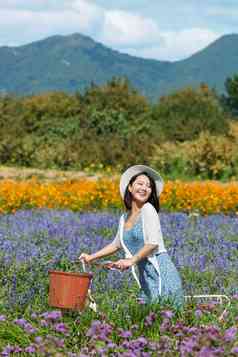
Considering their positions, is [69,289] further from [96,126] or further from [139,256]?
[96,126]

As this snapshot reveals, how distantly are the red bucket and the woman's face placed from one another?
927mm

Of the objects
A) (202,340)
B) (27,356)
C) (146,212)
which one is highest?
(146,212)

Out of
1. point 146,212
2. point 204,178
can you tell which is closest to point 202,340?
point 146,212

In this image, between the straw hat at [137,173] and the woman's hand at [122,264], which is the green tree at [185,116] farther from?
the woman's hand at [122,264]

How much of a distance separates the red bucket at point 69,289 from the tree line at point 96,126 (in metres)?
14.2

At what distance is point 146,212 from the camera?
16.1 ft

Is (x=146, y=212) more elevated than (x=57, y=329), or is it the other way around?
(x=146, y=212)

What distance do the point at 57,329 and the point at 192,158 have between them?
45.3ft

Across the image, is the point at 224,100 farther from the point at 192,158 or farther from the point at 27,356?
the point at 27,356

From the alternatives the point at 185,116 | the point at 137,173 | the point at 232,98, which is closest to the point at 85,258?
the point at 137,173

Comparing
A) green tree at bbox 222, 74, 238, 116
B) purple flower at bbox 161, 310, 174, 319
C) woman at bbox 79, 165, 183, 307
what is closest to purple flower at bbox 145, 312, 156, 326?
purple flower at bbox 161, 310, 174, 319

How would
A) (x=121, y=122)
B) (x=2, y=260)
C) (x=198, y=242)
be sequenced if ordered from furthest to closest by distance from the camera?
(x=121, y=122)
(x=198, y=242)
(x=2, y=260)

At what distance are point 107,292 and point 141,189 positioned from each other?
0.91 m

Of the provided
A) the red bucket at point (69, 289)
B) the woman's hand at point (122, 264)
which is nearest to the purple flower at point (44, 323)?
the red bucket at point (69, 289)
